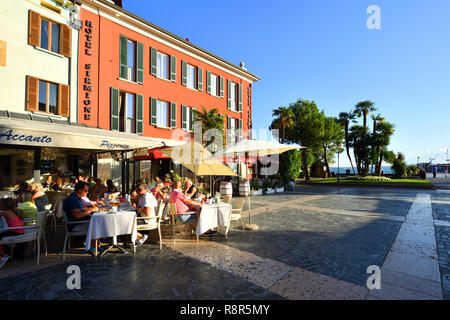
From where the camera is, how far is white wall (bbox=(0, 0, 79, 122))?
9828 mm

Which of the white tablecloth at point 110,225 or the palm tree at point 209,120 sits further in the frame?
the palm tree at point 209,120

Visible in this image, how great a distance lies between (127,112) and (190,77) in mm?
5912

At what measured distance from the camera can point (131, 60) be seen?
569 inches

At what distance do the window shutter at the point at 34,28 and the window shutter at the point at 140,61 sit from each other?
479 cm

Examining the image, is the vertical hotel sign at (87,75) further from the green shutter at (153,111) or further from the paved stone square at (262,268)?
the paved stone square at (262,268)

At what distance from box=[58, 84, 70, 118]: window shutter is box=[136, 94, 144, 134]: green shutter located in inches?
141

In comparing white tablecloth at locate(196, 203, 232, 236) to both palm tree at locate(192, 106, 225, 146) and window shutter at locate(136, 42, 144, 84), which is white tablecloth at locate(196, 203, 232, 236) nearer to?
window shutter at locate(136, 42, 144, 84)

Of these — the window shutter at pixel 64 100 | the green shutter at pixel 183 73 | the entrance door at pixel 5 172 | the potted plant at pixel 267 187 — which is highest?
the green shutter at pixel 183 73

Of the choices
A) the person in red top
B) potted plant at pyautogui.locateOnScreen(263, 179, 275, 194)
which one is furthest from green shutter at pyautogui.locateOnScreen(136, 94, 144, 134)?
the person in red top

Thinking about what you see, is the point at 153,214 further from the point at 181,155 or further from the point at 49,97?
the point at 49,97

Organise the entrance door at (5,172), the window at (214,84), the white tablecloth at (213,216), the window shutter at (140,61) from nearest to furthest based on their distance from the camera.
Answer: the white tablecloth at (213,216)
the entrance door at (5,172)
the window shutter at (140,61)
the window at (214,84)

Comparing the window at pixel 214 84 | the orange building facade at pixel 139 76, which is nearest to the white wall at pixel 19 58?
the orange building facade at pixel 139 76

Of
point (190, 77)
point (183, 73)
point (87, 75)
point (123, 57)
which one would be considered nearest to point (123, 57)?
point (123, 57)

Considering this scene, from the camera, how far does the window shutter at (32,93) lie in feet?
33.7
